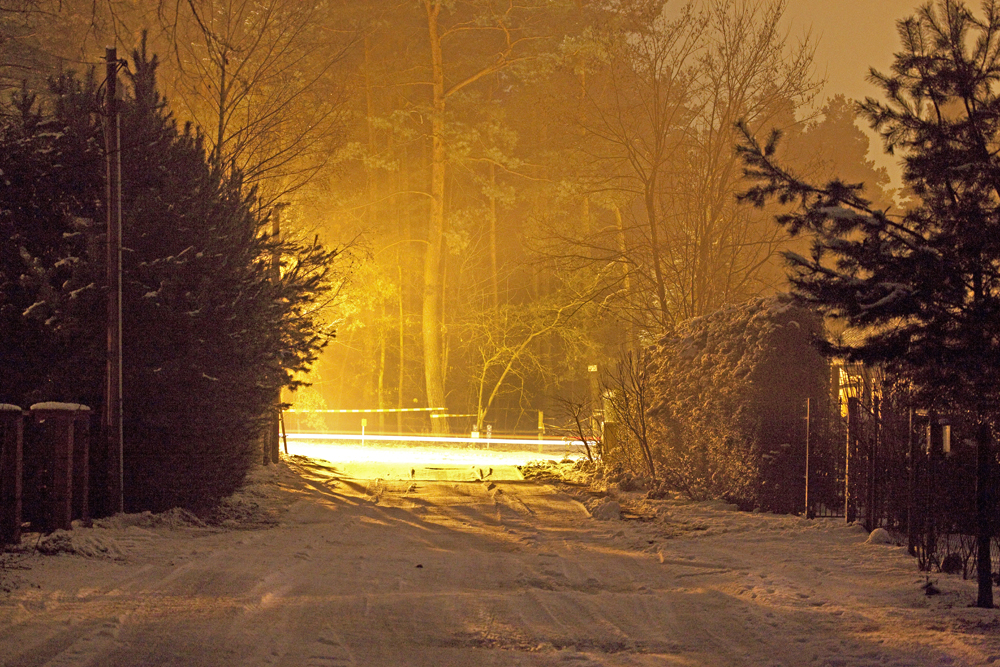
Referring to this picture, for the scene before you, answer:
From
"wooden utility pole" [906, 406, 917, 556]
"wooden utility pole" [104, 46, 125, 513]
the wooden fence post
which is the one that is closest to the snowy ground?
"wooden utility pole" [906, 406, 917, 556]

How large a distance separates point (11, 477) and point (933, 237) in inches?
353

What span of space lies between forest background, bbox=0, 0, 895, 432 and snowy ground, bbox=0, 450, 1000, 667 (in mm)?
10163

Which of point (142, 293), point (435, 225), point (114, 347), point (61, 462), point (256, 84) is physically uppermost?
point (256, 84)

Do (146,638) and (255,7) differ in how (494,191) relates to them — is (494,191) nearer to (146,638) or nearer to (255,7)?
(255,7)

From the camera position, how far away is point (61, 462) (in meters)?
10.8

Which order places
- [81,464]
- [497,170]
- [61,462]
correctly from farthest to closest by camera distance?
[497,170] → [81,464] → [61,462]

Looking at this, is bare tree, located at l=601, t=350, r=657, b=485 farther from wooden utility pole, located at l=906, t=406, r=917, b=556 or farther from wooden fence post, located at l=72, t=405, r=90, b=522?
wooden fence post, located at l=72, t=405, r=90, b=522

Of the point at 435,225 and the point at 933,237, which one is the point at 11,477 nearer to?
the point at 933,237

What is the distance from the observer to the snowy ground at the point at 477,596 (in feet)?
21.7

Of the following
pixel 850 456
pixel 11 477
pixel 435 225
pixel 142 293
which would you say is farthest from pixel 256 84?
pixel 850 456

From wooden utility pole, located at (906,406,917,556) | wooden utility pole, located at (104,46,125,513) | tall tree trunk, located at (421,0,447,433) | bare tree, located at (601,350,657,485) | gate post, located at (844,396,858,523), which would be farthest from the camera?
tall tree trunk, located at (421,0,447,433)

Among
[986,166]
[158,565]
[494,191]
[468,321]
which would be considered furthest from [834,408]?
[468,321]

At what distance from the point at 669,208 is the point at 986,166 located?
65.0 ft

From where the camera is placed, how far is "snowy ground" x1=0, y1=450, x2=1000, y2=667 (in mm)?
6617
